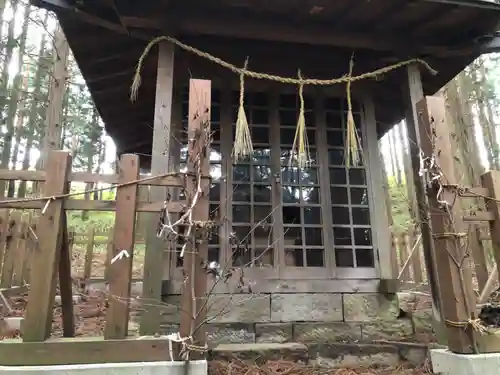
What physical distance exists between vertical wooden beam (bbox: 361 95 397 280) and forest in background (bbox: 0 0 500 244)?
0.36 meters

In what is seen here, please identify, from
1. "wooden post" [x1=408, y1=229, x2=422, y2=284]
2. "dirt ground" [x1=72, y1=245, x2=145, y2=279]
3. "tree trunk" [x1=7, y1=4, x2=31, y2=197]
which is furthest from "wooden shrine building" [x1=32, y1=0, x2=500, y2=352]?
"dirt ground" [x1=72, y1=245, x2=145, y2=279]

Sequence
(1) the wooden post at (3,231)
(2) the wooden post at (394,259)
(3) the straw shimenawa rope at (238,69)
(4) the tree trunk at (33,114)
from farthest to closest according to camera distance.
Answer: (4) the tree trunk at (33,114), (2) the wooden post at (394,259), (1) the wooden post at (3,231), (3) the straw shimenawa rope at (238,69)

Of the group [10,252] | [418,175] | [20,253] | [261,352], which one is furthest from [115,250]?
[20,253]

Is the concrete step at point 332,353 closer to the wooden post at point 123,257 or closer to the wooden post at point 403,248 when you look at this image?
the wooden post at point 123,257

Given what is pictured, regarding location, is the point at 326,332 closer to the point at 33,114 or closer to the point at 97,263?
the point at 97,263

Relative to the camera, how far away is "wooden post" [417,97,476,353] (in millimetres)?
2811

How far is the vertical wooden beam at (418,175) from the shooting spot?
4055mm

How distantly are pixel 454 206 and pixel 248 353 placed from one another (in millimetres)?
2130

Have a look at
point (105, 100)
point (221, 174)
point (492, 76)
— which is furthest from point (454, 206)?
point (492, 76)

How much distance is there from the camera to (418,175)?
14.8 feet

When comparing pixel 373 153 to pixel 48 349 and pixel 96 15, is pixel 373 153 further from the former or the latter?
pixel 48 349

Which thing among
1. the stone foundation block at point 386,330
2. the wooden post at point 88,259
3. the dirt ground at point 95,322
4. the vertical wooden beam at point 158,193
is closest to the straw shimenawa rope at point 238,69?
the vertical wooden beam at point 158,193

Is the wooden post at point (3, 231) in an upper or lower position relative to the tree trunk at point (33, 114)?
lower

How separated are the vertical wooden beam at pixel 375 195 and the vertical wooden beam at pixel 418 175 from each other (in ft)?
1.55
